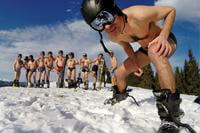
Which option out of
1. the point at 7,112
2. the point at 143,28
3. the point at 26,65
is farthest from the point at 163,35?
the point at 26,65

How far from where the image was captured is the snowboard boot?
3.08 m

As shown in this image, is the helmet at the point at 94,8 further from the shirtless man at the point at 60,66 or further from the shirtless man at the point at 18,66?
the shirtless man at the point at 18,66

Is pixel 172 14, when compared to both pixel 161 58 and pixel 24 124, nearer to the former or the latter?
pixel 161 58

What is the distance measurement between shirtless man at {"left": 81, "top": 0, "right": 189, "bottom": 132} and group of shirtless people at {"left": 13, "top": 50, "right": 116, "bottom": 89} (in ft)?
41.0

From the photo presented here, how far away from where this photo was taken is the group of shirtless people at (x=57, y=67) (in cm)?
1706

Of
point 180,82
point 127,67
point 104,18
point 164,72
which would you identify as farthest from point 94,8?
point 180,82

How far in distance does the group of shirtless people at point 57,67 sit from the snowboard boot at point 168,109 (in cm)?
1338

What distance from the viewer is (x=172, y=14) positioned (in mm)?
3668

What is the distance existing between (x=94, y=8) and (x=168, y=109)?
4.61ft

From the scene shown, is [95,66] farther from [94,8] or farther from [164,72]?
[164,72]

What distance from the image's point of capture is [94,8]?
11.9 feet

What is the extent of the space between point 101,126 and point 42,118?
26.1 inches

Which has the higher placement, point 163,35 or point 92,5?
point 92,5

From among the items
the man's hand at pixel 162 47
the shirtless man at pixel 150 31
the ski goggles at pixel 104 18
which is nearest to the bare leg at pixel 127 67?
the shirtless man at pixel 150 31
